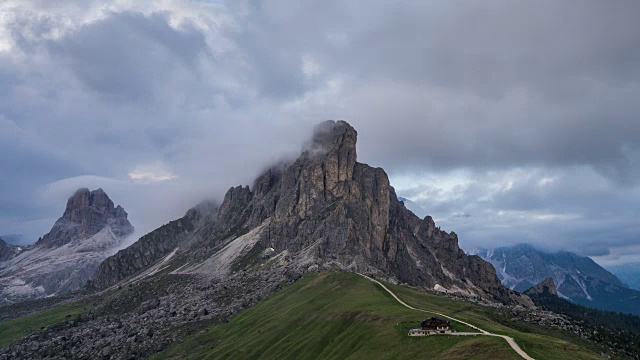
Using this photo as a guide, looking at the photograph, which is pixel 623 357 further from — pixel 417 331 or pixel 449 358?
pixel 449 358

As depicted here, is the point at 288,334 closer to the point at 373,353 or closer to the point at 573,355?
the point at 373,353

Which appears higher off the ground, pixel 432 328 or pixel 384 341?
pixel 432 328

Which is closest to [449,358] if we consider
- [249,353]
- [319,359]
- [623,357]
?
[319,359]

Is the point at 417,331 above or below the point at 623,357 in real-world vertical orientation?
above

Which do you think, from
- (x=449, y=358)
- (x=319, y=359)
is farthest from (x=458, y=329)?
(x=319, y=359)

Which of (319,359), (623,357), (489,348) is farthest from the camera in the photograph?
(623,357)

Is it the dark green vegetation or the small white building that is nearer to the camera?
the dark green vegetation

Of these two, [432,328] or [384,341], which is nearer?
Result: [432,328]

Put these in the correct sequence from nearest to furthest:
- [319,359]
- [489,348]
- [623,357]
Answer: [489,348], [319,359], [623,357]

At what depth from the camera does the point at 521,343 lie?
10775cm

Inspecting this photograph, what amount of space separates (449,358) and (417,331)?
90.1ft

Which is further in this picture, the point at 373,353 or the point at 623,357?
the point at 623,357

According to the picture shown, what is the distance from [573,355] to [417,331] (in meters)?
38.1

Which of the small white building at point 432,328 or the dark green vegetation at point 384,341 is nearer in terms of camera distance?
the dark green vegetation at point 384,341
